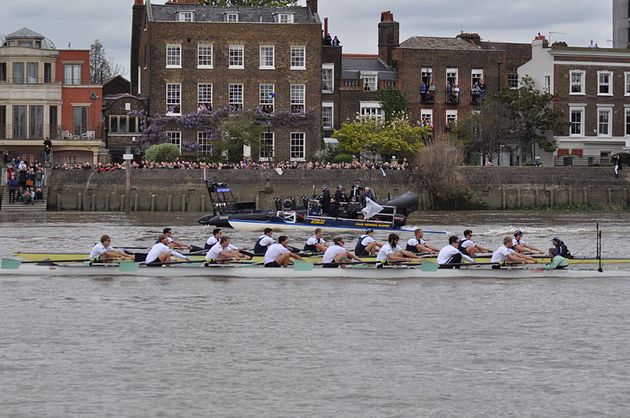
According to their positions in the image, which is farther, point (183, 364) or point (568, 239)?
point (568, 239)

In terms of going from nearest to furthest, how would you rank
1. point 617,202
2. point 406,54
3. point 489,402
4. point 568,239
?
point 489,402 → point 568,239 → point 617,202 → point 406,54

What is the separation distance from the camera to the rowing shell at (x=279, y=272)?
1379 inches

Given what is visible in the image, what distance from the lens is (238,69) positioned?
250 feet

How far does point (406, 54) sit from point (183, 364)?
57.9 meters

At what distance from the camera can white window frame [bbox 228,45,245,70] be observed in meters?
76.1

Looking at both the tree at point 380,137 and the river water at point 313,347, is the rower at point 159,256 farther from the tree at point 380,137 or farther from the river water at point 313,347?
the tree at point 380,137

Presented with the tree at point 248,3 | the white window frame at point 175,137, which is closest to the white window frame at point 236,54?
the white window frame at point 175,137

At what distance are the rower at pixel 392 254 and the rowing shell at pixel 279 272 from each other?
10.1 inches

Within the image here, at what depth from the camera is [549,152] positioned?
80750mm

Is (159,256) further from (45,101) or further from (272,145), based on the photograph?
(272,145)

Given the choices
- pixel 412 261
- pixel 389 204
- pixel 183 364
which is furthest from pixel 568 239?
pixel 183 364

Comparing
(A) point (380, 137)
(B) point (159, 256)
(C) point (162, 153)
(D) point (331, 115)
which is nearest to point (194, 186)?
(C) point (162, 153)

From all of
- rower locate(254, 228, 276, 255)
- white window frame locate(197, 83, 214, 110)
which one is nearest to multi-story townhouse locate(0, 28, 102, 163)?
white window frame locate(197, 83, 214, 110)

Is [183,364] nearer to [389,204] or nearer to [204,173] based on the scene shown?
[389,204]
